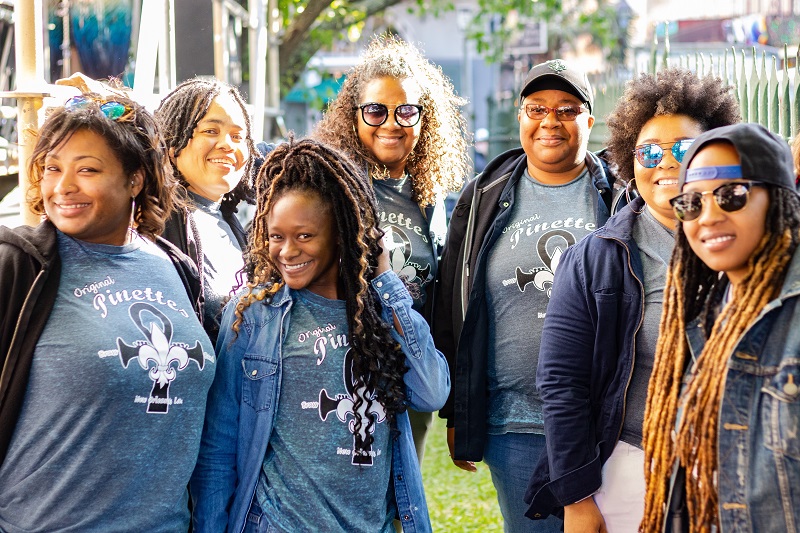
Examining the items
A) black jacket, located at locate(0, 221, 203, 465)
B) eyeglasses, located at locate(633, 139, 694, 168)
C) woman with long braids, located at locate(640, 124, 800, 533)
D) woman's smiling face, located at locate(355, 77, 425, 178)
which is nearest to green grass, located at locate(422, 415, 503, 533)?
woman's smiling face, located at locate(355, 77, 425, 178)

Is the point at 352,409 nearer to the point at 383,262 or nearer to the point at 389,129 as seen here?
the point at 383,262

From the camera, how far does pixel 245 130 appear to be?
3.83m

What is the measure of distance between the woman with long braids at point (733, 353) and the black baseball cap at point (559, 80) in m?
1.41

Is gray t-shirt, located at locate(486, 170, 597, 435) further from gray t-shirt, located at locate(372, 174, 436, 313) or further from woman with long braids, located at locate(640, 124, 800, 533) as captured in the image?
woman with long braids, located at locate(640, 124, 800, 533)

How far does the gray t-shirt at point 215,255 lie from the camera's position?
3291 millimetres

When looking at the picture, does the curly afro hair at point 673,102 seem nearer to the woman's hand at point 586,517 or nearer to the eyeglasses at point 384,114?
the eyeglasses at point 384,114

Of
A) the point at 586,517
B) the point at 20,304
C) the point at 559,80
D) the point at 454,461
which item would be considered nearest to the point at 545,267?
the point at 559,80

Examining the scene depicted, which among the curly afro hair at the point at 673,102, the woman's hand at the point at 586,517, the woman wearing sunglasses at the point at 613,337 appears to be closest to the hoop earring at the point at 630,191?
the curly afro hair at the point at 673,102

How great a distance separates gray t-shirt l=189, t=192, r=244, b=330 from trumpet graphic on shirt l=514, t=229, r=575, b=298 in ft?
3.67

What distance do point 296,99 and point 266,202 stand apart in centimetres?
1862

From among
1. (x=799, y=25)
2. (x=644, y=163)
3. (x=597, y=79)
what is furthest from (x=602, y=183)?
(x=799, y=25)

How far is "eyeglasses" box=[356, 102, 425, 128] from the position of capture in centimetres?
402

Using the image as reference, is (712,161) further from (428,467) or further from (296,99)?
(296,99)

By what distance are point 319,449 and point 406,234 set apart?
1.33 metres
